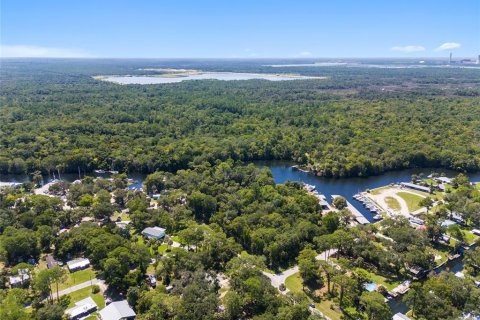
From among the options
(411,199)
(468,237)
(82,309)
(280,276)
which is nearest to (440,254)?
(468,237)

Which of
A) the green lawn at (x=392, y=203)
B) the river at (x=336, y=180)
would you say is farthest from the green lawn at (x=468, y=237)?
the river at (x=336, y=180)

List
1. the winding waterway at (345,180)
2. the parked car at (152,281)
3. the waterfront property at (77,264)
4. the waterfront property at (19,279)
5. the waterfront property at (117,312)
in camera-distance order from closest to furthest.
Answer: the waterfront property at (117,312) → the waterfront property at (19,279) → the parked car at (152,281) → the waterfront property at (77,264) → the winding waterway at (345,180)

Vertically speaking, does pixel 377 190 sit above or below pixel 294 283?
above

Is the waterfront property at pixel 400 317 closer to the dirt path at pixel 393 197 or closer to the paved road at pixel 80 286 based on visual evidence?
the dirt path at pixel 393 197

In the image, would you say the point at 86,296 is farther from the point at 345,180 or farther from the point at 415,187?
the point at 415,187

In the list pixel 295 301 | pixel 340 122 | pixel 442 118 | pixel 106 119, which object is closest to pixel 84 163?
pixel 106 119

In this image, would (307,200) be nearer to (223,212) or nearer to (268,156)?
(223,212)
